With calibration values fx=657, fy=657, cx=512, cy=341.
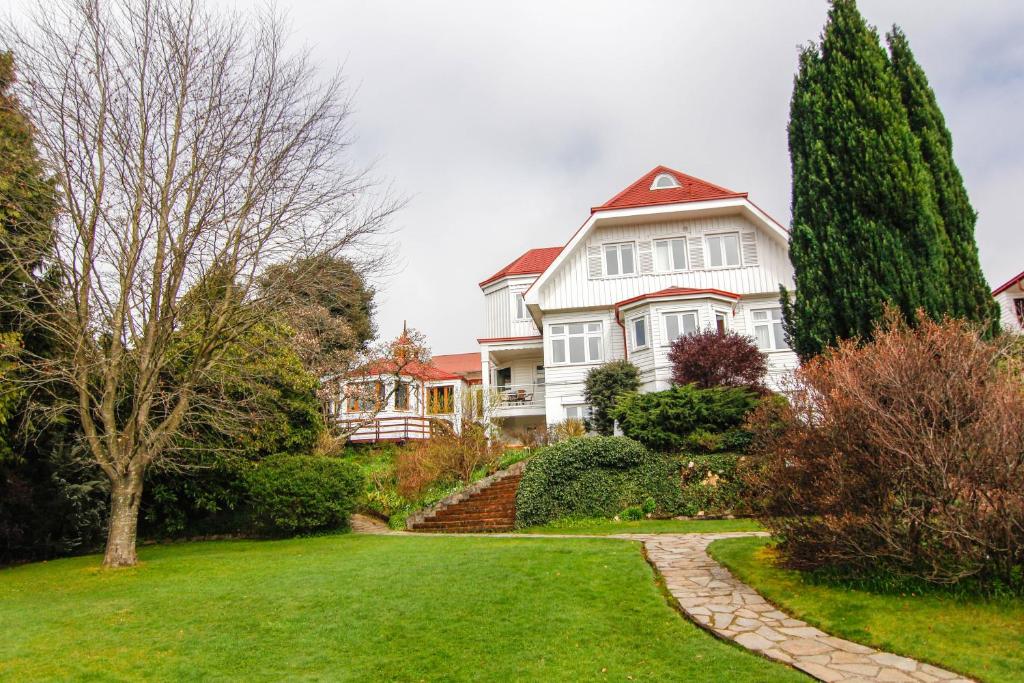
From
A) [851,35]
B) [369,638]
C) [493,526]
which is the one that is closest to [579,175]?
[851,35]

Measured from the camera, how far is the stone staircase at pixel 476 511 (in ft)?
51.8

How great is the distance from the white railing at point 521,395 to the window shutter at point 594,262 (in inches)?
240

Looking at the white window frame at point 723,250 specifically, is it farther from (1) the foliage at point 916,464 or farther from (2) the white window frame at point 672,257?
(1) the foliage at point 916,464

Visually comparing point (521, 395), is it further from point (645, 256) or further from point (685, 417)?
point (685, 417)

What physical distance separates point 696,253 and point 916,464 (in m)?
19.2

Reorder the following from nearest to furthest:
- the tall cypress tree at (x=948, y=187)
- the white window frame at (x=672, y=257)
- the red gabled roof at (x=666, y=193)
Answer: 1. the tall cypress tree at (x=948, y=187)
2. the red gabled roof at (x=666, y=193)
3. the white window frame at (x=672, y=257)

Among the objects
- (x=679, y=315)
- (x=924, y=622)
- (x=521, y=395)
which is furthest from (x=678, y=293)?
(x=924, y=622)

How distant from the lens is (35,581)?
1065 cm

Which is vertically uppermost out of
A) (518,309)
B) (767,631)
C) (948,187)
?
(518,309)

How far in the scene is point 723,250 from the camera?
25203 millimetres

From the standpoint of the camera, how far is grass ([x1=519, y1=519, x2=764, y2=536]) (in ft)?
42.3

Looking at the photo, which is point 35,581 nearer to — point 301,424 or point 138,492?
point 138,492

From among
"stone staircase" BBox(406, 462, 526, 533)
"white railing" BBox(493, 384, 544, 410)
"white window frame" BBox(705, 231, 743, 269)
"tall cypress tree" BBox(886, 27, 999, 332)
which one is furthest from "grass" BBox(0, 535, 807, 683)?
"white railing" BBox(493, 384, 544, 410)

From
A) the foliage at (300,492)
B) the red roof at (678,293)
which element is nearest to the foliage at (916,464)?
the foliage at (300,492)
